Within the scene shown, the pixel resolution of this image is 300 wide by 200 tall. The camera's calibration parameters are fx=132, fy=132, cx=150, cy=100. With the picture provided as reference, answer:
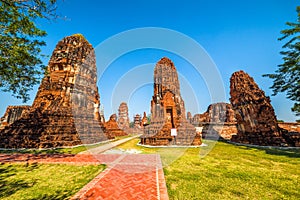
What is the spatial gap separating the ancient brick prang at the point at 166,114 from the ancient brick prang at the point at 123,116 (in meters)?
24.9

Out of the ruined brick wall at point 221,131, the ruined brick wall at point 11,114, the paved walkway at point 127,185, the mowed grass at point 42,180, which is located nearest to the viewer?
the paved walkway at point 127,185

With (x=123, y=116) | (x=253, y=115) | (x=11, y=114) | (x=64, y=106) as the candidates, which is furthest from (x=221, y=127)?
(x=11, y=114)

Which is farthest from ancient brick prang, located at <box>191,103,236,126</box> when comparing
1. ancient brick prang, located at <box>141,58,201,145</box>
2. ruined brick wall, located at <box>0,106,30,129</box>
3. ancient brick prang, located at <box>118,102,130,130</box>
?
ruined brick wall, located at <box>0,106,30,129</box>

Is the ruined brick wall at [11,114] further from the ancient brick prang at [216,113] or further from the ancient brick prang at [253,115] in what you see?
the ancient brick prang at [253,115]

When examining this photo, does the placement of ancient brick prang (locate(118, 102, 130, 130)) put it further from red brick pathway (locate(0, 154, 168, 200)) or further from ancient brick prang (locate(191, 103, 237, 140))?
red brick pathway (locate(0, 154, 168, 200))

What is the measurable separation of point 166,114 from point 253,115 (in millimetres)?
9466

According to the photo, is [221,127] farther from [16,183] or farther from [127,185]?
[16,183]

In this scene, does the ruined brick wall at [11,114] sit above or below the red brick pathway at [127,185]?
above

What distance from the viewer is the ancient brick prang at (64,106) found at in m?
11.9

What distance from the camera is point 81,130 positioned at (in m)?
14.5

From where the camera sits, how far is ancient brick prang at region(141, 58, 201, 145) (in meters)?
13.3

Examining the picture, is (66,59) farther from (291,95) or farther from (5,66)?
(291,95)

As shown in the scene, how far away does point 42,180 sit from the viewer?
475 cm

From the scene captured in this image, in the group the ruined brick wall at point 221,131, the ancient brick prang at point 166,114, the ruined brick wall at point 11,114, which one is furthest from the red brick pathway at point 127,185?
Answer: the ruined brick wall at point 11,114
